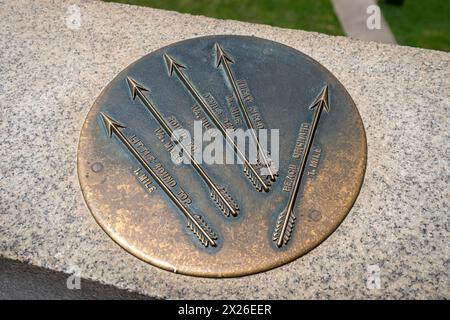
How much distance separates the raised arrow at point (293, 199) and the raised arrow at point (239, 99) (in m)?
0.10

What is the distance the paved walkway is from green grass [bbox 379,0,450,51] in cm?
11

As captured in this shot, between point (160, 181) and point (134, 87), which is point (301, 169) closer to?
point (160, 181)

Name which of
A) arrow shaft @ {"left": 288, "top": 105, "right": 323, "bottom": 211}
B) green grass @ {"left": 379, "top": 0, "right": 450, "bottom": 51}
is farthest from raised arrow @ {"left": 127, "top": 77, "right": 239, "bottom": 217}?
green grass @ {"left": 379, "top": 0, "right": 450, "bottom": 51}

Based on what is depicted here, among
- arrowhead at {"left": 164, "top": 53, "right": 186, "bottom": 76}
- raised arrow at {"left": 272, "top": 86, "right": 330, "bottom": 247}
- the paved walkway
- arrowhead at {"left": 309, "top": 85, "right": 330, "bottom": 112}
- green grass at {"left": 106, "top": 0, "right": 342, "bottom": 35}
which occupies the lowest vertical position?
the paved walkway

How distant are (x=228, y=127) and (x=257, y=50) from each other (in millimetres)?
483

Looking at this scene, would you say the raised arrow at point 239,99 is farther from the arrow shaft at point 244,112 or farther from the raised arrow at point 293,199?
the raised arrow at point 293,199

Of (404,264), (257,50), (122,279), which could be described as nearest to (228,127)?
(257,50)

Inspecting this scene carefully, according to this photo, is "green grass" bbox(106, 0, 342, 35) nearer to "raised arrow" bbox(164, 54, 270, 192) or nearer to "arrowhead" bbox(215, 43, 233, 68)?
"arrowhead" bbox(215, 43, 233, 68)

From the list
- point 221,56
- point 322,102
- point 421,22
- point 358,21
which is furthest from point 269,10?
point 322,102

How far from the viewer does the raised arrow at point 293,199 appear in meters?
1.60

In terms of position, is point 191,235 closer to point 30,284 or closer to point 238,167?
point 238,167

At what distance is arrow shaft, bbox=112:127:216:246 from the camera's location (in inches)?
63.4

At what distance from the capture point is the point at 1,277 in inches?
70.7

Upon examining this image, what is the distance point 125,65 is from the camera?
215cm
